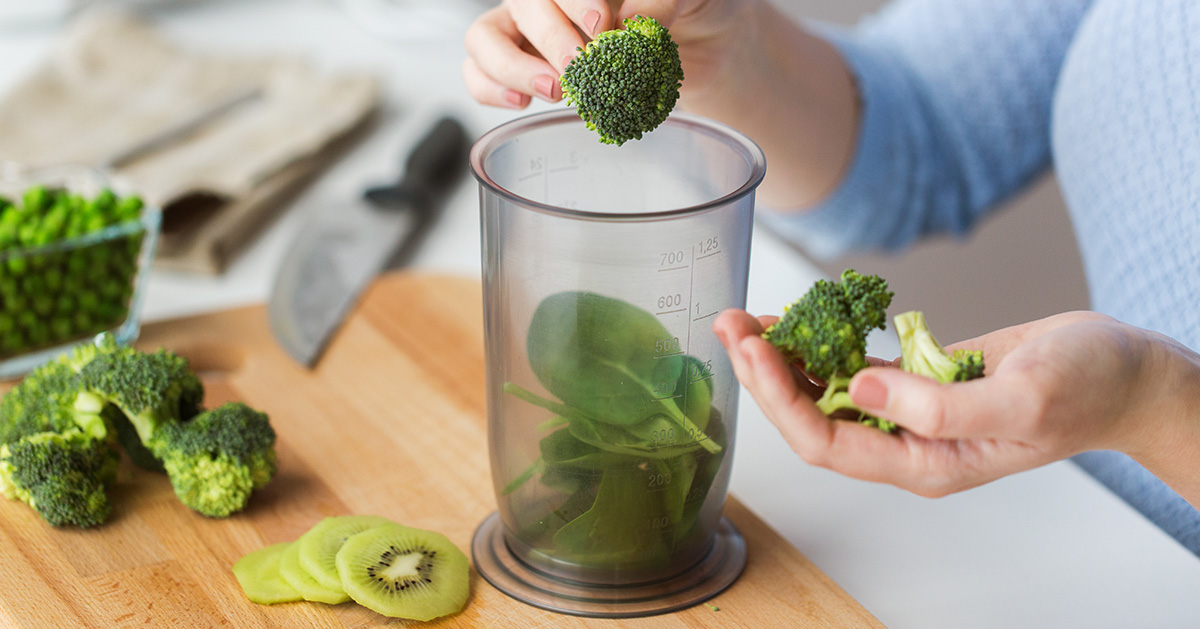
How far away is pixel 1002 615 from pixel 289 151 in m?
1.41

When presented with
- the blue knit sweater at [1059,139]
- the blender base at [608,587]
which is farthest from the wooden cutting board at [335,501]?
the blue knit sweater at [1059,139]

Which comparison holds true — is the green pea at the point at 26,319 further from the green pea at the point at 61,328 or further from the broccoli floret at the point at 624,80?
the broccoli floret at the point at 624,80

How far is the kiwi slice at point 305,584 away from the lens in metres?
0.88

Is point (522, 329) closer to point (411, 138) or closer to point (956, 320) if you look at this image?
point (411, 138)

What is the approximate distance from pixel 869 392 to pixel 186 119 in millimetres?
1601

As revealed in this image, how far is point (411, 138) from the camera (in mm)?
1978

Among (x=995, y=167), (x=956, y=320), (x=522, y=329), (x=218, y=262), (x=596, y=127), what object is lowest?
(x=956, y=320)

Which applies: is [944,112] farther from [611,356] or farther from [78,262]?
[78,262]

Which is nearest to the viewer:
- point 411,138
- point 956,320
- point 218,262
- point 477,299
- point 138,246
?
point 138,246

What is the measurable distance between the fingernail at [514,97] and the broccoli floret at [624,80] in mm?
171

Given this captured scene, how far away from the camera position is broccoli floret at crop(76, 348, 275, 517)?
38.7 inches

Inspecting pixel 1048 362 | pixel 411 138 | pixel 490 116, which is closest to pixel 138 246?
pixel 411 138

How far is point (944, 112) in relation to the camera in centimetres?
166

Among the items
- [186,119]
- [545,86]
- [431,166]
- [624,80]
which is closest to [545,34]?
[545,86]
